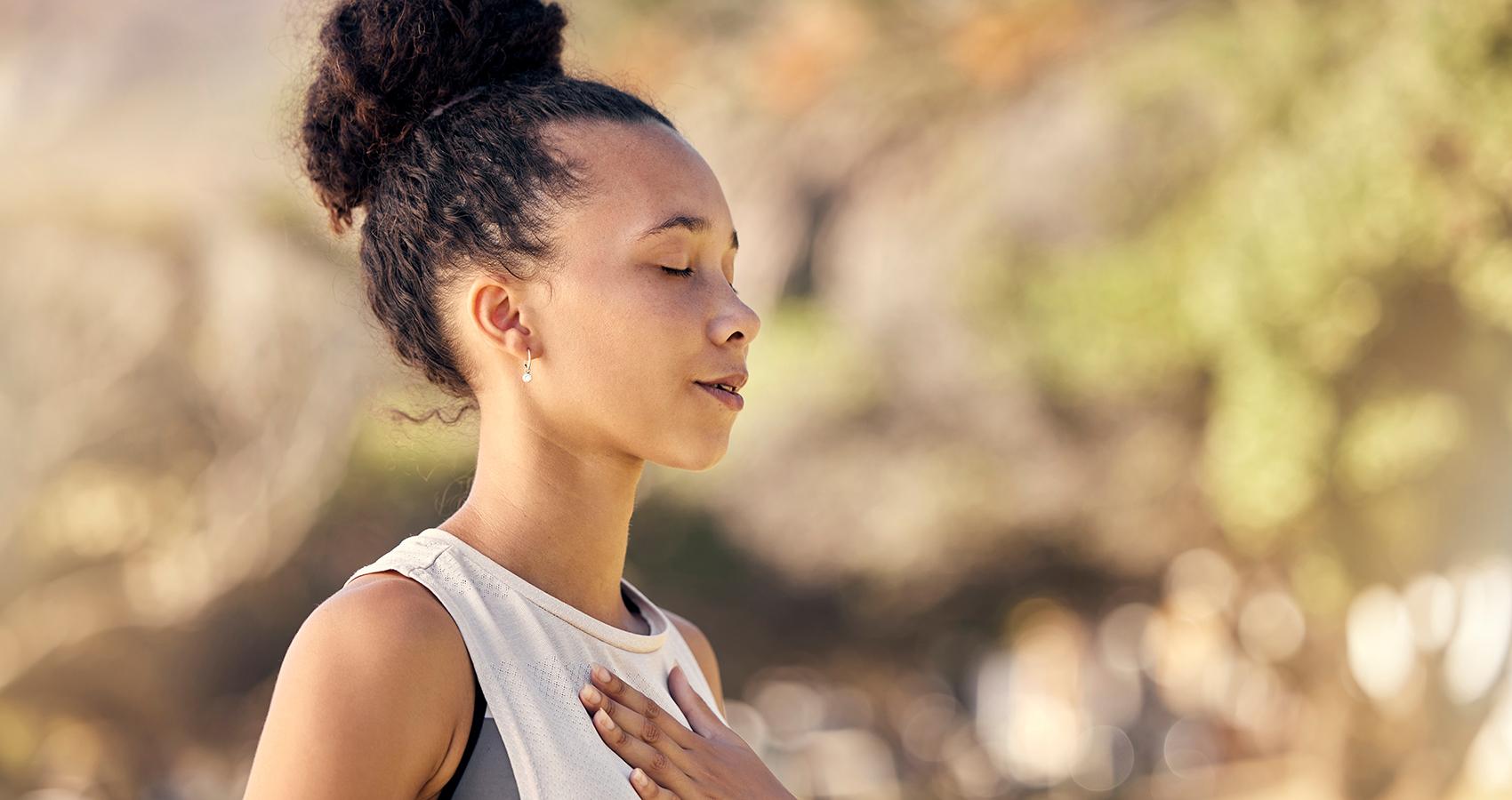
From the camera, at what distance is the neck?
1.04 m

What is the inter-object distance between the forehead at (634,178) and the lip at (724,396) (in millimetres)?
128

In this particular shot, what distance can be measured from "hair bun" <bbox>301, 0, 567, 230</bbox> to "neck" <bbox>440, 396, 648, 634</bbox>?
0.84ft

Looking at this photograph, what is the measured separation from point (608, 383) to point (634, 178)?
17 cm

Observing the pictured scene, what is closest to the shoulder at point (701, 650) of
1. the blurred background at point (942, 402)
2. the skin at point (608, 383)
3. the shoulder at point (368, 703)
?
the skin at point (608, 383)

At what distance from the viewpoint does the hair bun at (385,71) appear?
1108 millimetres

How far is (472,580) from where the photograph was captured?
973 mm

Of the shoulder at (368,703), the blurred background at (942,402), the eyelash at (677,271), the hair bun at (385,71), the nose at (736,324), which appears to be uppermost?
the blurred background at (942,402)

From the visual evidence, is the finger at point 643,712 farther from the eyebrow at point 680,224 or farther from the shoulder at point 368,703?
the eyebrow at point 680,224

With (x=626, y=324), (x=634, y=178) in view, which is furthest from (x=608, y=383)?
(x=634, y=178)

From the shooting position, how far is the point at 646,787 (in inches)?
36.6

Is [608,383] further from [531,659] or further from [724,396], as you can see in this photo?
[531,659]

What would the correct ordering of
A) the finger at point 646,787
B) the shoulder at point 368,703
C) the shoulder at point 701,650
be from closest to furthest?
the shoulder at point 368,703, the finger at point 646,787, the shoulder at point 701,650

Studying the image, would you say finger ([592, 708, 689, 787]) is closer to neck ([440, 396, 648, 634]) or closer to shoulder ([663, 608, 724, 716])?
neck ([440, 396, 648, 634])

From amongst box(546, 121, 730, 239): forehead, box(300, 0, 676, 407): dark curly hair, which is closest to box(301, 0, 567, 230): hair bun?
box(300, 0, 676, 407): dark curly hair
